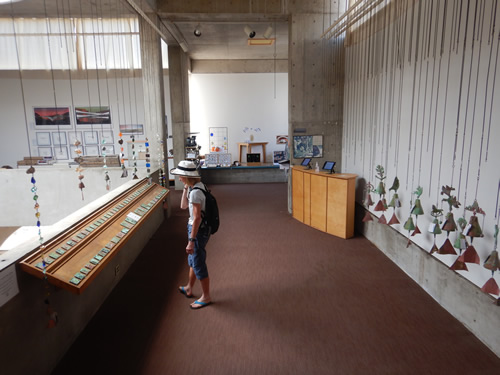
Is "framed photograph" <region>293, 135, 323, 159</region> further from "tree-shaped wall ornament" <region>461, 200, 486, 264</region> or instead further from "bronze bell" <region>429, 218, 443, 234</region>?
"tree-shaped wall ornament" <region>461, 200, 486, 264</region>

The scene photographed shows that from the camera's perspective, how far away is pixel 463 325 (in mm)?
3285

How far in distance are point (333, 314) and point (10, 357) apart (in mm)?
2776

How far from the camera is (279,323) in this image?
3.42m

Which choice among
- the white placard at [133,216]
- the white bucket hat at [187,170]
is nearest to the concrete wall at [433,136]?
the white bucket hat at [187,170]

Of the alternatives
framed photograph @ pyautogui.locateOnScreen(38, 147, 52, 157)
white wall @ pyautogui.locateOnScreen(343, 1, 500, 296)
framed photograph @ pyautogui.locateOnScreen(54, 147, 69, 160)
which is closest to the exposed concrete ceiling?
white wall @ pyautogui.locateOnScreen(343, 1, 500, 296)

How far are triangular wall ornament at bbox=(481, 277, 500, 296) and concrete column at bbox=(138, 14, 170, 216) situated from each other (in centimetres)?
585

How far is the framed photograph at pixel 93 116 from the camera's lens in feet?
36.1

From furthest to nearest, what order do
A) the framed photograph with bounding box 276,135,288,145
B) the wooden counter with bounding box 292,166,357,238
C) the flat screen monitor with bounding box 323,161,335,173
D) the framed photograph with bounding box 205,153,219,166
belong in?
the framed photograph with bounding box 276,135,288,145
the framed photograph with bounding box 205,153,219,166
the flat screen monitor with bounding box 323,161,335,173
the wooden counter with bounding box 292,166,357,238

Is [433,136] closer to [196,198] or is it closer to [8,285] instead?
[196,198]

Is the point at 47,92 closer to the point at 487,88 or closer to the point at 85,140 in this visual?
the point at 85,140

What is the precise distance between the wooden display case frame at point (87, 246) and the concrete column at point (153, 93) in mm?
2683

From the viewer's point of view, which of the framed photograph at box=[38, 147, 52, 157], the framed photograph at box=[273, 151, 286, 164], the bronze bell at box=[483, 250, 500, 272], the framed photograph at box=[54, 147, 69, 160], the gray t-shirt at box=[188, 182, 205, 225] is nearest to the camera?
the bronze bell at box=[483, 250, 500, 272]

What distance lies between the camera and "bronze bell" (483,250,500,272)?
271 cm

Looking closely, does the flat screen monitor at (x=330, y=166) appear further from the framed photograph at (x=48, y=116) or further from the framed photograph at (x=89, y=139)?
the framed photograph at (x=48, y=116)
